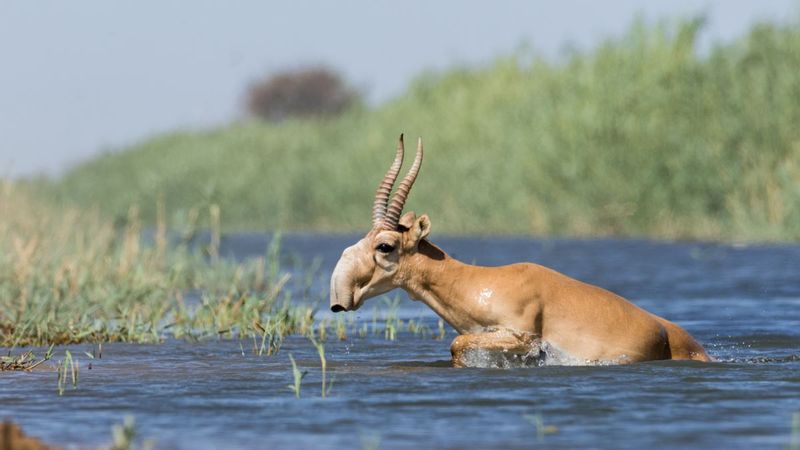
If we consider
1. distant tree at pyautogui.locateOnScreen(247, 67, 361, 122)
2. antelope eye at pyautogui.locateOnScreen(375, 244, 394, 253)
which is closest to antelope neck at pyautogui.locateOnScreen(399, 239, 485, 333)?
antelope eye at pyautogui.locateOnScreen(375, 244, 394, 253)

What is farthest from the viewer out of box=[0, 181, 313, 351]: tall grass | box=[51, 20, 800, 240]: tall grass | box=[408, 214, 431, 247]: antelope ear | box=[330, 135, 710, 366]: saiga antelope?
box=[51, 20, 800, 240]: tall grass

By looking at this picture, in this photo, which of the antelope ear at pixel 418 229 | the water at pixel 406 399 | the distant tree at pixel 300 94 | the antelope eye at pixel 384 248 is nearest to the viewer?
the water at pixel 406 399

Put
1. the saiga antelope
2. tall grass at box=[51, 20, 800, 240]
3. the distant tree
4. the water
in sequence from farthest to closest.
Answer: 1. the distant tree
2. tall grass at box=[51, 20, 800, 240]
3. the saiga antelope
4. the water

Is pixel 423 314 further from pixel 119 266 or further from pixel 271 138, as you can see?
pixel 271 138

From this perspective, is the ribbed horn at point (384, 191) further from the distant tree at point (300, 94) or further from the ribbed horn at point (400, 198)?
the distant tree at point (300, 94)

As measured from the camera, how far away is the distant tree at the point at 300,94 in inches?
3236

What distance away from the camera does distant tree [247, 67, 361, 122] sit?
3236 inches

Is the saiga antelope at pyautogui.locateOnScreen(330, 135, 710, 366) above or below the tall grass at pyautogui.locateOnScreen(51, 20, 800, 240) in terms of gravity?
below

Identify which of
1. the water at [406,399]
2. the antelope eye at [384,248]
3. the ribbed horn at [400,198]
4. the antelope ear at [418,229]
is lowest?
the water at [406,399]

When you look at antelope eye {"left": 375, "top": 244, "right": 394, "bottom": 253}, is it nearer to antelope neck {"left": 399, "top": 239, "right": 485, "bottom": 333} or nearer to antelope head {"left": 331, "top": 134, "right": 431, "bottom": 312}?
antelope head {"left": 331, "top": 134, "right": 431, "bottom": 312}

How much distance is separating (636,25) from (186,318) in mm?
20920

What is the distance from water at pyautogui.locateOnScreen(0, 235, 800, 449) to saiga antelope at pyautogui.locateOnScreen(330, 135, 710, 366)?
173mm

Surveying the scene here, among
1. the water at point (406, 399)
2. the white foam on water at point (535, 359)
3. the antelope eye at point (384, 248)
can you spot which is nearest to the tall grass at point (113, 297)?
the water at point (406, 399)

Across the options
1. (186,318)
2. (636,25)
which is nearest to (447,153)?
(636,25)
